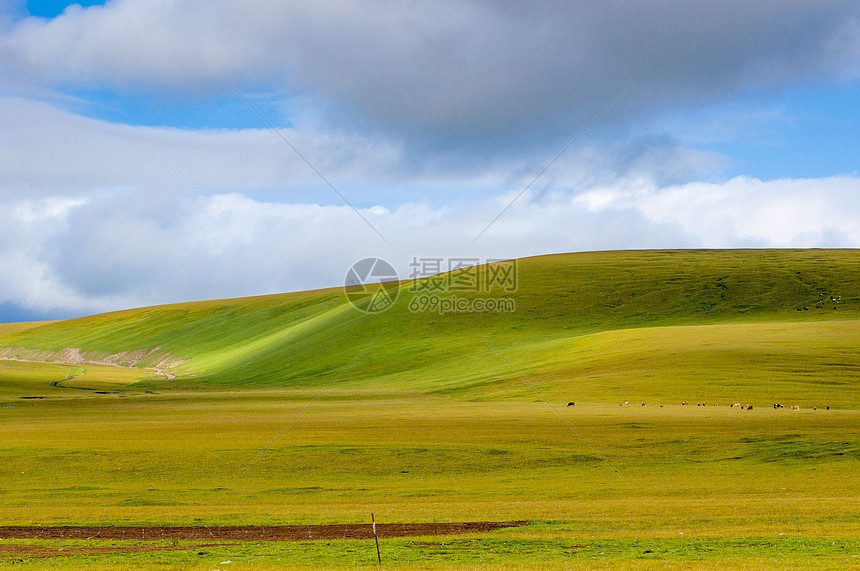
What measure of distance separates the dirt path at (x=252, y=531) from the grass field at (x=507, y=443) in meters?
1.18

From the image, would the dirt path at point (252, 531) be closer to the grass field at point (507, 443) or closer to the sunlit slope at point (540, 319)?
the grass field at point (507, 443)

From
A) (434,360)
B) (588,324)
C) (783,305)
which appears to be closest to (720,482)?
(434,360)

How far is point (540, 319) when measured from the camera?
11862 centimetres

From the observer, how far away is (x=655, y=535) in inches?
837

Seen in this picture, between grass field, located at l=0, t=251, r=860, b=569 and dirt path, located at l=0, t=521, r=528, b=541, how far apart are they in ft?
3.88

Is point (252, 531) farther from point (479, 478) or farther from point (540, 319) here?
point (540, 319)

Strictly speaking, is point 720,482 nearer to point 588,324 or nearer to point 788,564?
point 788,564

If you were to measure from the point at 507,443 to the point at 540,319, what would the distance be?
75311 mm

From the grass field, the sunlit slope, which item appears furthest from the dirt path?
the sunlit slope

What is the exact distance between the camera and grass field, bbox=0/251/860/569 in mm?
20422

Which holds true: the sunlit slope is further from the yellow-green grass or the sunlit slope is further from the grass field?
the yellow-green grass

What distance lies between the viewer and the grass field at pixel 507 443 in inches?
804

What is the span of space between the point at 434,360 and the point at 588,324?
89.7 ft

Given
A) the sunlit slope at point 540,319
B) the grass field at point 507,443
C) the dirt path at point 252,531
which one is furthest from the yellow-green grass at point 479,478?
the sunlit slope at point 540,319
